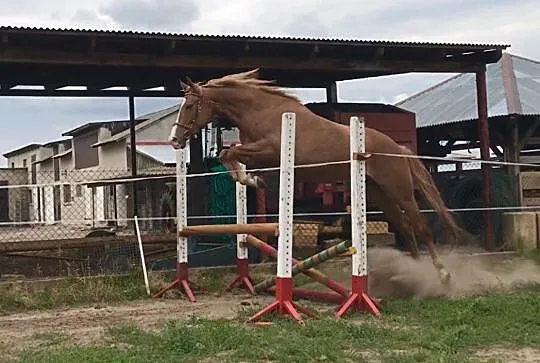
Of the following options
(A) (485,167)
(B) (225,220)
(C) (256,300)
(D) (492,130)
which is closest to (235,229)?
(C) (256,300)

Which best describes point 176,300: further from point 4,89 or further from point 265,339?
point 4,89

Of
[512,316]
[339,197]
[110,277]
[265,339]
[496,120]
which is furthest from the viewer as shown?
[496,120]

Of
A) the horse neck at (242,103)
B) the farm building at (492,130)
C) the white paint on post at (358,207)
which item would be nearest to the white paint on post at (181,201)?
the horse neck at (242,103)

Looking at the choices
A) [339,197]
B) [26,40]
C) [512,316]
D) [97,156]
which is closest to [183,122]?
[26,40]

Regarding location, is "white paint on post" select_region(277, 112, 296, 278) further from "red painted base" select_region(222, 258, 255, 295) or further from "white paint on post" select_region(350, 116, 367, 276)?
"red painted base" select_region(222, 258, 255, 295)

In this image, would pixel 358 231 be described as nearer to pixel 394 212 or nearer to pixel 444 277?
pixel 444 277

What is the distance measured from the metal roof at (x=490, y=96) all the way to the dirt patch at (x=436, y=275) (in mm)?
6844

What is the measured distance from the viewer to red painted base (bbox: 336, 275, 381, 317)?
757cm

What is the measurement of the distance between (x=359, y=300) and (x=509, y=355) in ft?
6.92

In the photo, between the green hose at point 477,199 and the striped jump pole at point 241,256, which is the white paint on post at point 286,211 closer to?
the striped jump pole at point 241,256

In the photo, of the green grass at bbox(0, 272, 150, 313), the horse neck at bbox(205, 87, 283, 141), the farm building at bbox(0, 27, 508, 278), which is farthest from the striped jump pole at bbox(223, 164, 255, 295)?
the farm building at bbox(0, 27, 508, 278)

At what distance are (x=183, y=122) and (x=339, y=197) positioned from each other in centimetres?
525

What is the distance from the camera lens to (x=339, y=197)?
1377cm

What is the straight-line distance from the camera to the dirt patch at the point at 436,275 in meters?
9.12
